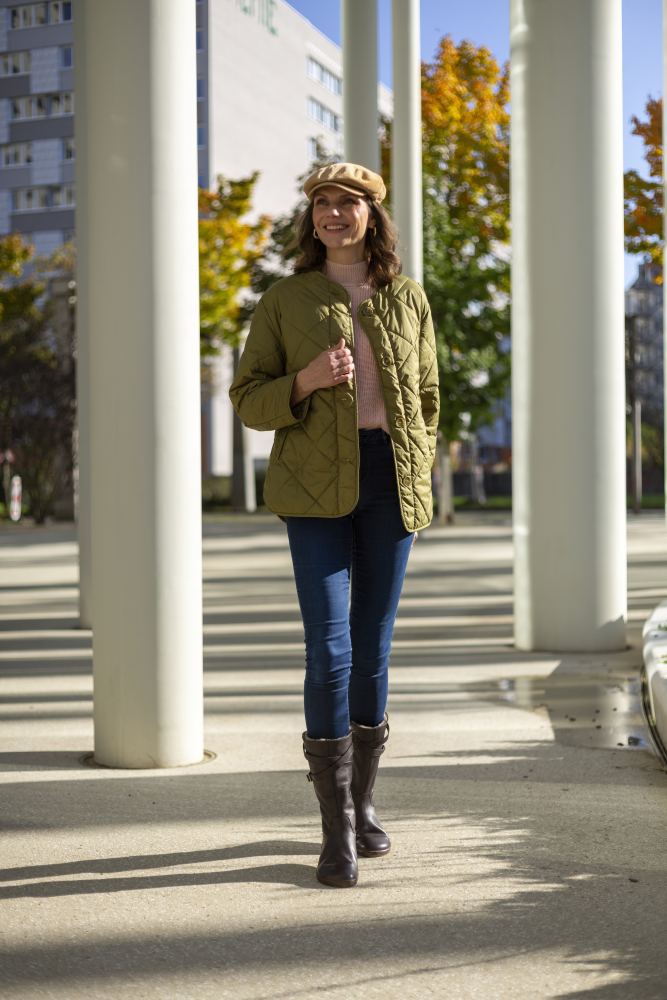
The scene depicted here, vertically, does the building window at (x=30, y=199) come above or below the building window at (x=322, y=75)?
below

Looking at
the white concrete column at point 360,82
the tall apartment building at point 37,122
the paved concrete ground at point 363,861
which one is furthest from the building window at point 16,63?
the paved concrete ground at point 363,861

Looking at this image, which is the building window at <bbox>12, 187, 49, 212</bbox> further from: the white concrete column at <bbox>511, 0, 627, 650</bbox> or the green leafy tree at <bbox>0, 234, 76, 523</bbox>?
the white concrete column at <bbox>511, 0, 627, 650</bbox>

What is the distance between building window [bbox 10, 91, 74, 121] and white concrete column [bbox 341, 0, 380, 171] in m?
44.9

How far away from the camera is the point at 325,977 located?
3.29 metres

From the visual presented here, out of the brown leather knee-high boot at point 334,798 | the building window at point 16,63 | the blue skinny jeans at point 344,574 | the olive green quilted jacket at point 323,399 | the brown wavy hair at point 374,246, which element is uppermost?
the building window at point 16,63

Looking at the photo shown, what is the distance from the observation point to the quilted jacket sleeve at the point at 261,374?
4.20 m

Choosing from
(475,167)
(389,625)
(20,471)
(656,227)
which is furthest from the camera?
(20,471)

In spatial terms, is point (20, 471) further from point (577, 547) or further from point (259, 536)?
point (577, 547)

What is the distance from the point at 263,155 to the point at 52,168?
8.99 metres

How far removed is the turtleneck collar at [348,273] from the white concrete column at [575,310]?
4789 mm

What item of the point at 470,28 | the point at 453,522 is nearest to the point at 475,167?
the point at 470,28

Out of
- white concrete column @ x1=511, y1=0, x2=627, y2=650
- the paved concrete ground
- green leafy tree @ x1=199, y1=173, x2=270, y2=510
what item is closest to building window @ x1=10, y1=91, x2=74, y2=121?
green leafy tree @ x1=199, y1=173, x2=270, y2=510

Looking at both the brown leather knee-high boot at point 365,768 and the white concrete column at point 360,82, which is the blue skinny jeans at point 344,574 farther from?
the white concrete column at point 360,82

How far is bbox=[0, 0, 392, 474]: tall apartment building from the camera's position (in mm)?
52656
